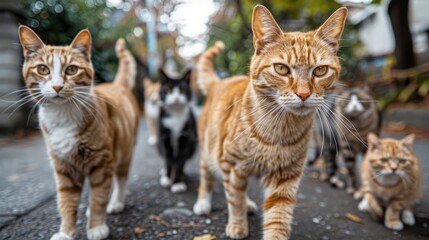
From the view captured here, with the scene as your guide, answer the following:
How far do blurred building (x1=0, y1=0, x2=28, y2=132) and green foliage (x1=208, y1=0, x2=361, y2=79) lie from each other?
342 cm

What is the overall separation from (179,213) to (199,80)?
Result: 1291 millimetres

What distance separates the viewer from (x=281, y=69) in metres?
1.51

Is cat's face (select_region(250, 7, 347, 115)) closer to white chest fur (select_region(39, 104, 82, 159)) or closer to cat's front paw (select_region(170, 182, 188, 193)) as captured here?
white chest fur (select_region(39, 104, 82, 159))

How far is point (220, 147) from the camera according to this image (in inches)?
75.5

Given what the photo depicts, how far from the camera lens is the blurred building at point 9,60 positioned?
16.6ft

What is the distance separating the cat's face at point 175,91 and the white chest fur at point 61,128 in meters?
1.53

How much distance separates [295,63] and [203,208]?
1327 mm

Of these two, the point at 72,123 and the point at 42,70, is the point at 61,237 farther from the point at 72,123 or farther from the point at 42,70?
the point at 42,70

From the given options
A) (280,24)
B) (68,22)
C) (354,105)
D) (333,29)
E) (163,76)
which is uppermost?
(68,22)

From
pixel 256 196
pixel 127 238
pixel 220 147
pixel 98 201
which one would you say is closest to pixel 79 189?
pixel 98 201

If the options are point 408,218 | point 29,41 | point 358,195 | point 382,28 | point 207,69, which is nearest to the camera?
point 29,41

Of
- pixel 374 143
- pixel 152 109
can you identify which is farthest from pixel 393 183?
pixel 152 109

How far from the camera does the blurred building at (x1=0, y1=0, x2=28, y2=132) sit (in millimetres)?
5066

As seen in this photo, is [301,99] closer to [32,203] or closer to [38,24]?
[32,203]
